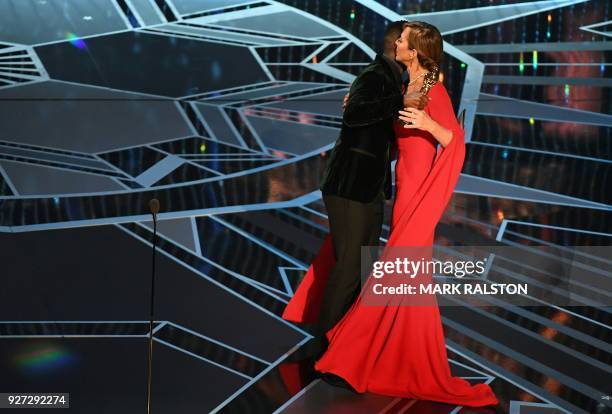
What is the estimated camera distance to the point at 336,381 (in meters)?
3.07

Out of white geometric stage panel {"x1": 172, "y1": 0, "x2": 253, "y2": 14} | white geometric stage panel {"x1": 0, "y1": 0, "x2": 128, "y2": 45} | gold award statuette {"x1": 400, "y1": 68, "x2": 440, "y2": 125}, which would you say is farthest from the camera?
white geometric stage panel {"x1": 172, "y1": 0, "x2": 253, "y2": 14}

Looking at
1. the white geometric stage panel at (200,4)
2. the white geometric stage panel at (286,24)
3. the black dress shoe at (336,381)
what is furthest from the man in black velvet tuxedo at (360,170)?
the white geometric stage panel at (200,4)

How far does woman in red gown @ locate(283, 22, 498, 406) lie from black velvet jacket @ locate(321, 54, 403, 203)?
2.4 inches

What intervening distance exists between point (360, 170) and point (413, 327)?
56 cm

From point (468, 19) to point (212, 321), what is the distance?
16.8 feet

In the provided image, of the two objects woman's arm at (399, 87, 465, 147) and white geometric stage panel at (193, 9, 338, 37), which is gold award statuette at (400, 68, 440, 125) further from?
white geometric stage panel at (193, 9, 338, 37)

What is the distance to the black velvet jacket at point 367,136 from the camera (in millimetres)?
2992

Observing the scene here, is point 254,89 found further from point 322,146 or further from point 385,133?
point 385,133

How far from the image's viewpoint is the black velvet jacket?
2.99 m

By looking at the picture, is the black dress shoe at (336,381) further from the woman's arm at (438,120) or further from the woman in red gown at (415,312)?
the woman's arm at (438,120)

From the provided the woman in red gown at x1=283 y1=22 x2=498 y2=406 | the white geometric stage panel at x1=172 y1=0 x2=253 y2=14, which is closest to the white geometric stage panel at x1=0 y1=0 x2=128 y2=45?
the white geometric stage panel at x1=172 y1=0 x2=253 y2=14

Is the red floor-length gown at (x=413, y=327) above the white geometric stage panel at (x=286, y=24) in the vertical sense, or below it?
below

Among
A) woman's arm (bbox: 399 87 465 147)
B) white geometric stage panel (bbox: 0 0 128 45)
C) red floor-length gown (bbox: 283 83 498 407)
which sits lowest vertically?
red floor-length gown (bbox: 283 83 498 407)

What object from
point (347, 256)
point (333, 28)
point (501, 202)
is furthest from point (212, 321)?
point (333, 28)
